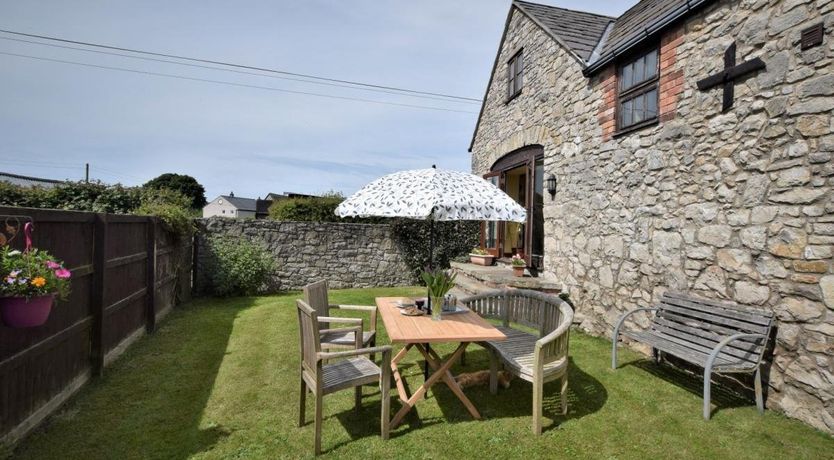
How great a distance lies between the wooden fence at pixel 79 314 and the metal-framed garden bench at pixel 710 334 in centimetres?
535

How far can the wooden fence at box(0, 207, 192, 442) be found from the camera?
280 cm

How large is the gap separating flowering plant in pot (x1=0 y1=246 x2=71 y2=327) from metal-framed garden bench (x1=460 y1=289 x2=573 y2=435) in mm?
3349

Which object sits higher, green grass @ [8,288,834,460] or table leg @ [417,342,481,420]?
table leg @ [417,342,481,420]

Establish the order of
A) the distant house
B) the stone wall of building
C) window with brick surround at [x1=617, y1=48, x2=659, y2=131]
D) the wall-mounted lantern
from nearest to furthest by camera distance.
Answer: window with brick surround at [x1=617, y1=48, x2=659, y2=131], the wall-mounted lantern, the stone wall of building, the distant house

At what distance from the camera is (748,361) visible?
3520 mm

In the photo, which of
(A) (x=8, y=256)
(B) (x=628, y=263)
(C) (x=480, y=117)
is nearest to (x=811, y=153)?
(B) (x=628, y=263)

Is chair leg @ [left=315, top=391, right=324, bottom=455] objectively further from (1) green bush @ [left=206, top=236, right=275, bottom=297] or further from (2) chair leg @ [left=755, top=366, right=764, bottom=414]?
(1) green bush @ [left=206, top=236, right=275, bottom=297]

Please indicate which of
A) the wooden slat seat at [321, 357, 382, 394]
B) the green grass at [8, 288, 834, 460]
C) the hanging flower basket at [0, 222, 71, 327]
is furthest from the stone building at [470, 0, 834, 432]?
the hanging flower basket at [0, 222, 71, 327]

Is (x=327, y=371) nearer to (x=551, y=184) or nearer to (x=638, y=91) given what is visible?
(x=638, y=91)

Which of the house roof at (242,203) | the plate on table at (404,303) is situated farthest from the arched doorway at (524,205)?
the house roof at (242,203)

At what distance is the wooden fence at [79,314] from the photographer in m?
2.80

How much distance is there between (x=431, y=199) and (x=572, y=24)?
6.74 m

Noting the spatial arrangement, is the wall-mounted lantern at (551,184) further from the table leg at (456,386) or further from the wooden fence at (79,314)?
the wooden fence at (79,314)

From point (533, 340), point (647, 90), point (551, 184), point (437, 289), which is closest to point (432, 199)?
point (437, 289)
